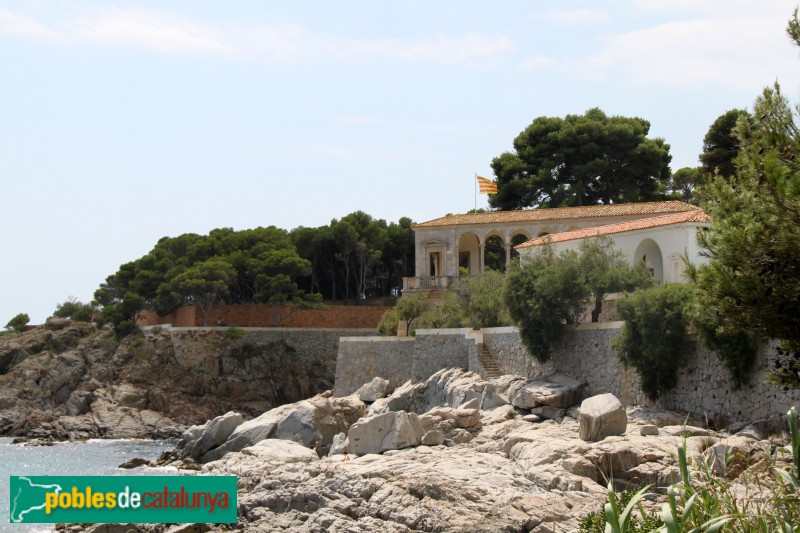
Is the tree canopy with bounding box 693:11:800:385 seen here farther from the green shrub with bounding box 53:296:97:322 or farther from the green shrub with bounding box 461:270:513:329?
the green shrub with bounding box 53:296:97:322

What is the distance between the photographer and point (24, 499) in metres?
19.6

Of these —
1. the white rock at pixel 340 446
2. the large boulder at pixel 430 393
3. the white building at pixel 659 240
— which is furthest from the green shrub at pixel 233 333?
the white rock at pixel 340 446

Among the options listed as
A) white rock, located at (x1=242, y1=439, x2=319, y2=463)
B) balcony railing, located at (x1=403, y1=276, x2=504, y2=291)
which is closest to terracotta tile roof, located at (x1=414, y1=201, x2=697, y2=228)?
balcony railing, located at (x1=403, y1=276, x2=504, y2=291)

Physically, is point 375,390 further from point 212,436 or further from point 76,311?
point 76,311

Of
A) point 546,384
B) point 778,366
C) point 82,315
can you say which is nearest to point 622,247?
point 546,384

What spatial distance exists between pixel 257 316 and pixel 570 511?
40.4 meters

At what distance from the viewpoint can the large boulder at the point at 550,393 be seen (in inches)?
1177

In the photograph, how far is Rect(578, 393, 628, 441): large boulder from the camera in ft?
78.9

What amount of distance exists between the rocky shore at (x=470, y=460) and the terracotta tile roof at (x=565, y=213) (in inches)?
516

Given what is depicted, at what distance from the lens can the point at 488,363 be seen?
118 ft

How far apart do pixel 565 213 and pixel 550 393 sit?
18319 millimetres

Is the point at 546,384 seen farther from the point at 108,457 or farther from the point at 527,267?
the point at 108,457

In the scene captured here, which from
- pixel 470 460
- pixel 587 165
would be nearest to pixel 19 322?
pixel 587 165

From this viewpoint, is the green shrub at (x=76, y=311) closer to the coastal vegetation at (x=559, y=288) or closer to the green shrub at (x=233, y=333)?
the green shrub at (x=233, y=333)
